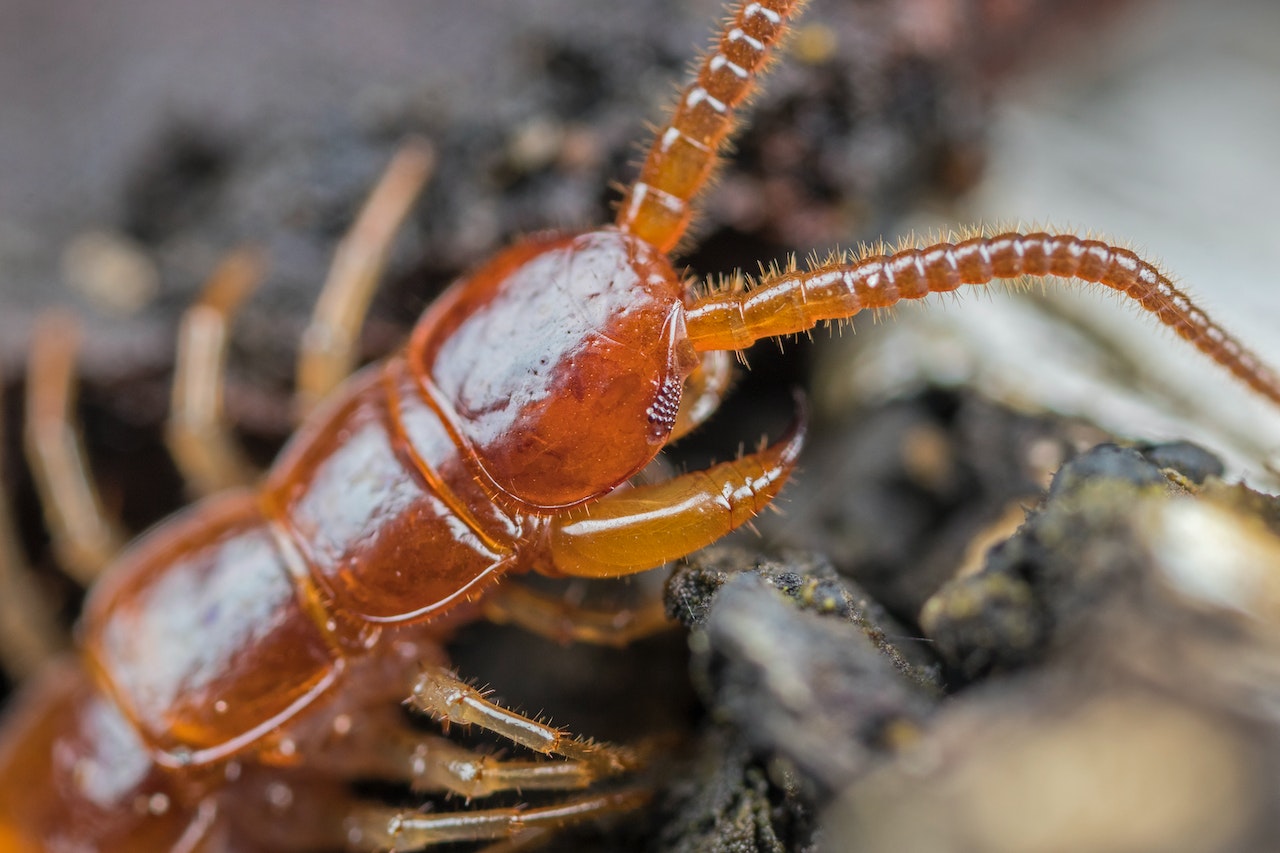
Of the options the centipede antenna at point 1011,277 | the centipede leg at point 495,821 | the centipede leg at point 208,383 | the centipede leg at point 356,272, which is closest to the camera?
the centipede antenna at point 1011,277

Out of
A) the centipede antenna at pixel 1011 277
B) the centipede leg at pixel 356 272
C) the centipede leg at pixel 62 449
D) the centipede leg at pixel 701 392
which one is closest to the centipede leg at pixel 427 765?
the centipede leg at pixel 701 392

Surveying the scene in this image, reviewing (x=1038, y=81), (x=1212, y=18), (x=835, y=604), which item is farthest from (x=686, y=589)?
(x=1212, y=18)

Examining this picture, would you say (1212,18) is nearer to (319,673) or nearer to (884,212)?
(884,212)

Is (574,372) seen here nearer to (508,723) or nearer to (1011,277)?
(508,723)

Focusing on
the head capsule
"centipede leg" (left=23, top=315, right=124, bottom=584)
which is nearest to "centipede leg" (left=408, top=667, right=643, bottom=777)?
the head capsule

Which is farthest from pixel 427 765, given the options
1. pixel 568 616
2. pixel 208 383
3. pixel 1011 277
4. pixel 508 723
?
pixel 1011 277

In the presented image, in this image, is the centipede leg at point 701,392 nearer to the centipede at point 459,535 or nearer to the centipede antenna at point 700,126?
the centipede at point 459,535
